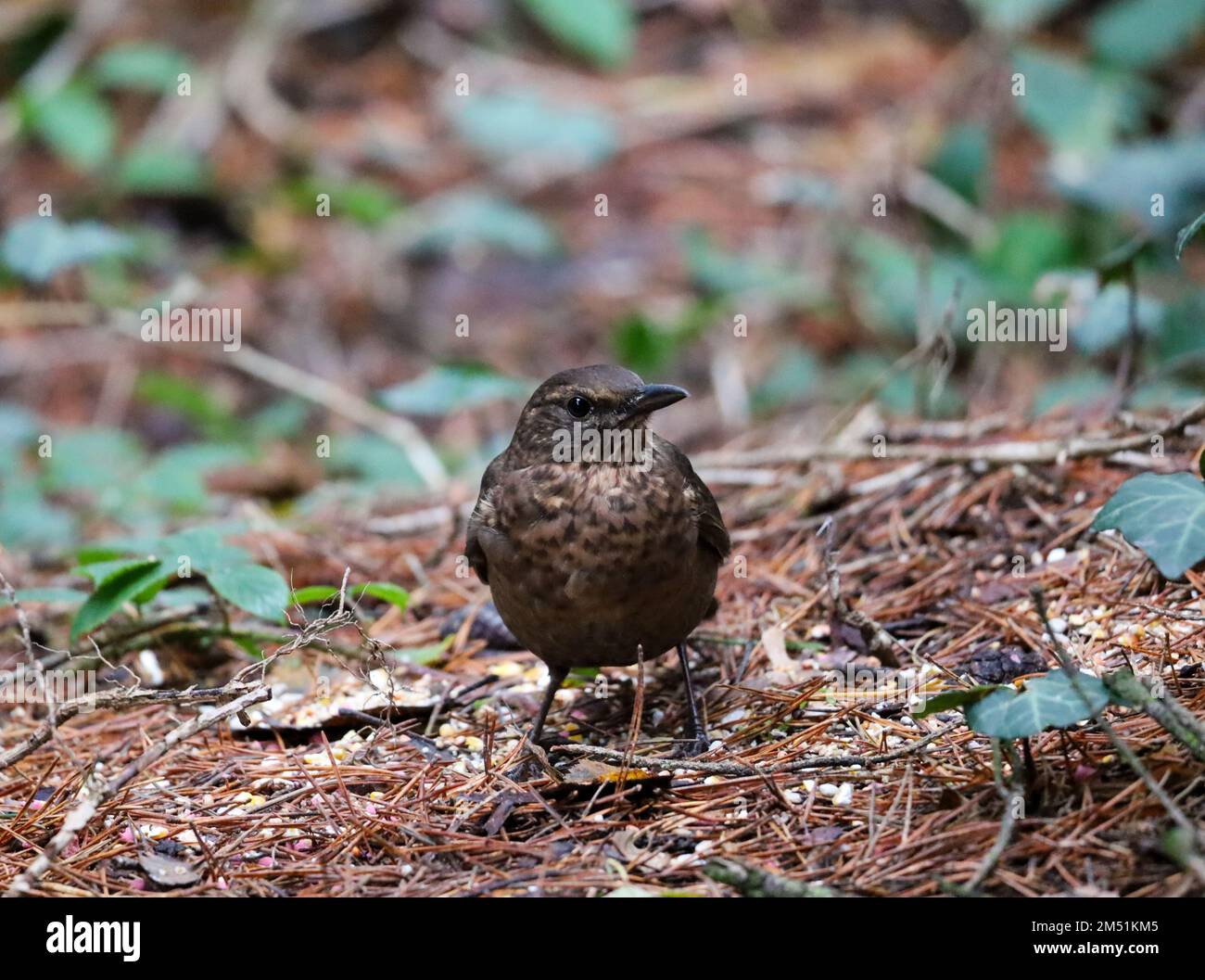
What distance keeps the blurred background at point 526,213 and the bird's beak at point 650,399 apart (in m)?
1.72

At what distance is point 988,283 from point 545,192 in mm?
3595

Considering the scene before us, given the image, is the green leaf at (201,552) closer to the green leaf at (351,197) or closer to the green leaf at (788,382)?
the green leaf at (788,382)

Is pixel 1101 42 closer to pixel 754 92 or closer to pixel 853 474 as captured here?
pixel 754 92

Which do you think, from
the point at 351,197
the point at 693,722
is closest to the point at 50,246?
the point at 693,722

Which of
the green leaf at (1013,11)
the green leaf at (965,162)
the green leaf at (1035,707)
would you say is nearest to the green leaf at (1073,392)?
the green leaf at (965,162)

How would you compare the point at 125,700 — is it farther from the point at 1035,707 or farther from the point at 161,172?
the point at 161,172

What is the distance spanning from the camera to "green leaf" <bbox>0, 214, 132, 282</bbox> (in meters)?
4.90

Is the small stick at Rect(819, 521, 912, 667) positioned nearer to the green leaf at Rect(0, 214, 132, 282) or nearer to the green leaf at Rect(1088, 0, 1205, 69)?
the green leaf at Rect(0, 214, 132, 282)

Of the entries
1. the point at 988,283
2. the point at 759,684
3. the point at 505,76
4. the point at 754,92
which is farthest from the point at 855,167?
the point at 759,684

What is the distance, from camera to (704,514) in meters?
3.60

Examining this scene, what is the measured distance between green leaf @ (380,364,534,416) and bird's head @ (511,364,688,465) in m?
1.49

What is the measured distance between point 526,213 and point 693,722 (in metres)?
5.68

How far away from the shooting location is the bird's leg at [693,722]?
3372 millimetres

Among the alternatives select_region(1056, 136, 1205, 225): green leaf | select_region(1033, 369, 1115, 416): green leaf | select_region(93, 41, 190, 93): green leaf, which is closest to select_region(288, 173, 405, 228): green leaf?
select_region(93, 41, 190, 93): green leaf
